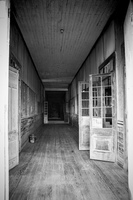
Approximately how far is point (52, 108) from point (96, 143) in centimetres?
1988

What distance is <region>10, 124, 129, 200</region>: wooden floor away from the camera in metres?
2.62

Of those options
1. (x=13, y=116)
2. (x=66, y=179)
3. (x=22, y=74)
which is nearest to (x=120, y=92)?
(x=66, y=179)

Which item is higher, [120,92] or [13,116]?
[120,92]

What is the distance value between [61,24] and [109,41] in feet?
5.02

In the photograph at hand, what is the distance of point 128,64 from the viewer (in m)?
2.34

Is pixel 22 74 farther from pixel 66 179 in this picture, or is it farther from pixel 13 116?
pixel 66 179

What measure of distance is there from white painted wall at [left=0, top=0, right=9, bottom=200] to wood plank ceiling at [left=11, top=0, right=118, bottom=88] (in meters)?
2.32

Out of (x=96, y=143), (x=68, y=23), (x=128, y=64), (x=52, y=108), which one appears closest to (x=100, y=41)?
(x=68, y=23)

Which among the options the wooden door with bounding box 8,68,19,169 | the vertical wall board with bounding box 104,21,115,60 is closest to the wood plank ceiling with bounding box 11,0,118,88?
the vertical wall board with bounding box 104,21,115,60

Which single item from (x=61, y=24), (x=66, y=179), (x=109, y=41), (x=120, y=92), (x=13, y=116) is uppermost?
(x=61, y=24)

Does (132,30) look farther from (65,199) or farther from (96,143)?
(96,143)

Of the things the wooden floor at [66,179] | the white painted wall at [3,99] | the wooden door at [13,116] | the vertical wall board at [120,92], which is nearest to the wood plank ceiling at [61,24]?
the vertical wall board at [120,92]

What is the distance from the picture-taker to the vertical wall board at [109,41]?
179 inches

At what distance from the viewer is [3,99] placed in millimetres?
2020
